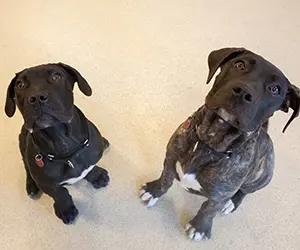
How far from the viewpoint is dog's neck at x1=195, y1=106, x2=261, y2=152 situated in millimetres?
1430

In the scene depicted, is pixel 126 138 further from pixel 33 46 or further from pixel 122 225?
pixel 33 46

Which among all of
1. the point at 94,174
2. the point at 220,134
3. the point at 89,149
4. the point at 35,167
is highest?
the point at 220,134

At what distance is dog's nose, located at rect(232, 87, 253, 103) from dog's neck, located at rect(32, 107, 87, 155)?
593 mm

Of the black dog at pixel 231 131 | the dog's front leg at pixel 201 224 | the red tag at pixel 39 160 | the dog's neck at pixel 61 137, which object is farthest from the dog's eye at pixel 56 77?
the dog's front leg at pixel 201 224

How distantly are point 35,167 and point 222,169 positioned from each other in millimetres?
697

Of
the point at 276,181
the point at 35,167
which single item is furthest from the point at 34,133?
the point at 276,181

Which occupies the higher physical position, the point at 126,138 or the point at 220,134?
the point at 220,134

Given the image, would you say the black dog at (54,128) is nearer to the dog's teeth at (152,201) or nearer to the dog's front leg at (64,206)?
the dog's front leg at (64,206)

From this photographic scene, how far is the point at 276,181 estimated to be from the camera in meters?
2.09

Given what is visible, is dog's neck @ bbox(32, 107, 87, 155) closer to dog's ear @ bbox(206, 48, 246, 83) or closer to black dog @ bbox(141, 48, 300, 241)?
black dog @ bbox(141, 48, 300, 241)

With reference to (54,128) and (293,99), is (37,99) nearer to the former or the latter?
(54,128)

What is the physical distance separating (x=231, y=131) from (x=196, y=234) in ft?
2.10

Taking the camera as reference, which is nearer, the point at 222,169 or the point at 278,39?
the point at 222,169

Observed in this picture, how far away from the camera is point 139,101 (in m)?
2.35
